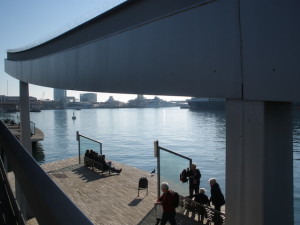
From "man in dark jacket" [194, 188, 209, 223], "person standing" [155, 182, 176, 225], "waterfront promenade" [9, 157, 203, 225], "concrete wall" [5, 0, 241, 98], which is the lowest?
"waterfront promenade" [9, 157, 203, 225]

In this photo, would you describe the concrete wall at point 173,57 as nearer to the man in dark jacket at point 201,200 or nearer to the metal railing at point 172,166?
the man in dark jacket at point 201,200

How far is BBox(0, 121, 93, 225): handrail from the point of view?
78 cm

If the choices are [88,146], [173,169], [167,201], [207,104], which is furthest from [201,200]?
[207,104]

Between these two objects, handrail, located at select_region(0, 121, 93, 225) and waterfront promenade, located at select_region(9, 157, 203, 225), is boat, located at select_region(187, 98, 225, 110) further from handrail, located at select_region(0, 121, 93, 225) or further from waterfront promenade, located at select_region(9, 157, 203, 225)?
handrail, located at select_region(0, 121, 93, 225)

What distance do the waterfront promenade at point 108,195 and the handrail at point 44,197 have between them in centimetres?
776

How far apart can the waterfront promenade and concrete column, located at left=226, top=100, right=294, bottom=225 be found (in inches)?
250

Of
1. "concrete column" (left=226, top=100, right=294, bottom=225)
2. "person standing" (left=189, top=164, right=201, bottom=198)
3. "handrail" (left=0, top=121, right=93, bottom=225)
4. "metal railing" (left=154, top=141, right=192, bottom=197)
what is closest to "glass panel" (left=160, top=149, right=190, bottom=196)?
"metal railing" (left=154, top=141, right=192, bottom=197)

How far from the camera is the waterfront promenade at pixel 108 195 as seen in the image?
10383mm

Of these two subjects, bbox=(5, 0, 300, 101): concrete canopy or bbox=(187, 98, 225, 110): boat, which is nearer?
bbox=(5, 0, 300, 101): concrete canopy

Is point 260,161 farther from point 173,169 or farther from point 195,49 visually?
point 173,169

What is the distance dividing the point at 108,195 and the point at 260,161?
1100 cm

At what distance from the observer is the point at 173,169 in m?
10.3

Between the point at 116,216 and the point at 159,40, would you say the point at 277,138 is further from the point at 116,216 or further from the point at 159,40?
the point at 116,216

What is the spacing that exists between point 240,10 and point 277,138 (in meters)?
1.00
